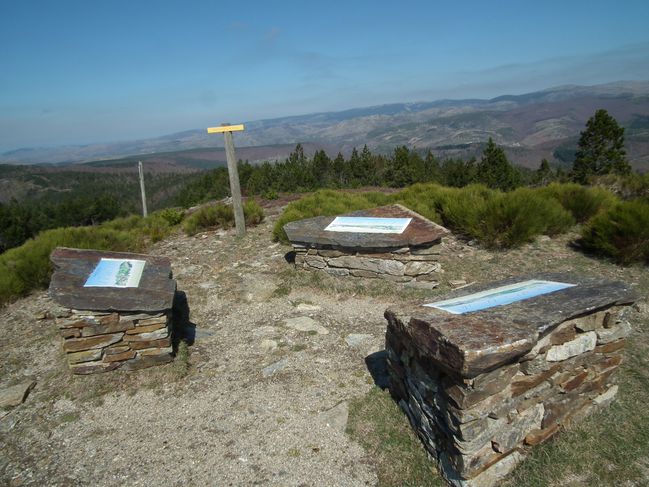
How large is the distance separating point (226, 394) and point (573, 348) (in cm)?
300

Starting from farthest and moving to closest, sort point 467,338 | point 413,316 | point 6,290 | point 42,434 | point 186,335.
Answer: point 6,290 → point 186,335 → point 42,434 → point 413,316 → point 467,338

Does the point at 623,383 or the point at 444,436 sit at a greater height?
the point at 444,436

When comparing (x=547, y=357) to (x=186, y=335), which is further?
(x=186, y=335)

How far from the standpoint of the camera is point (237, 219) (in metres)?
9.17

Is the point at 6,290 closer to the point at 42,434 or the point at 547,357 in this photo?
the point at 42,434

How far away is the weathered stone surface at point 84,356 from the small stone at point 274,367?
5.64 feet

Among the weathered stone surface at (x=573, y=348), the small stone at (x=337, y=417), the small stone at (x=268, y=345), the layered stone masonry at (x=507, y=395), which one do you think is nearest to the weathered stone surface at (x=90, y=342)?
the small stone at (x=268, y=345)

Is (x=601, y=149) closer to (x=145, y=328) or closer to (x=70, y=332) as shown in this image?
(x=145, y=328)

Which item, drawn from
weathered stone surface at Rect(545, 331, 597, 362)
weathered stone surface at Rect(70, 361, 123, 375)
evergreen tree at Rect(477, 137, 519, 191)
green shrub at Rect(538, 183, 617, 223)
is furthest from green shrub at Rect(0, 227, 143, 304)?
evergreen tree at Rect(477, 137, 519, 191)

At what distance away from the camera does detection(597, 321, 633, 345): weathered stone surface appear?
2.84 meters

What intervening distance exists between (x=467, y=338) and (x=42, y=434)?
3.62 meters

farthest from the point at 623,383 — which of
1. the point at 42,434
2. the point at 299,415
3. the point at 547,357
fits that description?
the point at 42,434

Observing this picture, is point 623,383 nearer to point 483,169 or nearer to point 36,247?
point 36,247

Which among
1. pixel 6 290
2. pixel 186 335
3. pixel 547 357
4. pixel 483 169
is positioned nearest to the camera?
pixel 547 357
